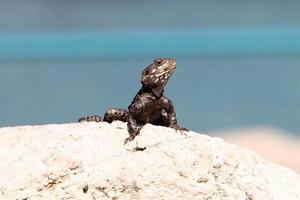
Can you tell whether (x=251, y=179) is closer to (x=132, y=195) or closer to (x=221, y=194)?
(x=221, y=194)

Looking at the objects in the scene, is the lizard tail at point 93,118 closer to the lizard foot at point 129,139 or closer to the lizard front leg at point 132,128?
the lizard front leg at point 132,128

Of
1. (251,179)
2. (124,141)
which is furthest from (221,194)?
(124,141)

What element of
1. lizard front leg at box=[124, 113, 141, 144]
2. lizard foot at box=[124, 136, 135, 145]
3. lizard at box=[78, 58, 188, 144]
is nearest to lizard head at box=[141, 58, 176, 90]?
lizard at box=[78, 58, 188, 144]

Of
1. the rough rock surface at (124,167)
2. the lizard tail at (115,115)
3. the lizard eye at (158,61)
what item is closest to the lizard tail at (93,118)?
the lizard tail at (115,115)

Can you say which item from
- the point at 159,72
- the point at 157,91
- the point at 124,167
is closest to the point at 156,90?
the point at 157,91

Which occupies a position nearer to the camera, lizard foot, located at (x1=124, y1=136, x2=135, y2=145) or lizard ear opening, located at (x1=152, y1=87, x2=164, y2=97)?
lizard foot, located at (x1=124, y1=136, x2=135, y2=145)

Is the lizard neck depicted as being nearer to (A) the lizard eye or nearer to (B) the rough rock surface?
(A) the lizard eye
